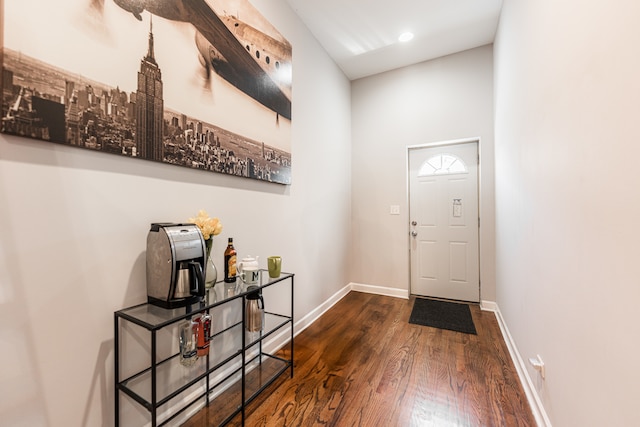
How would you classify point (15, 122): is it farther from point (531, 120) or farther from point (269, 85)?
point (531, 120)

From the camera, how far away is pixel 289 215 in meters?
2.45

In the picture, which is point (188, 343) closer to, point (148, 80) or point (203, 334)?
point (203, 334)

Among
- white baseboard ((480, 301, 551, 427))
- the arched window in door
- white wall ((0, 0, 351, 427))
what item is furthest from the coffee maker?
the arched window in door

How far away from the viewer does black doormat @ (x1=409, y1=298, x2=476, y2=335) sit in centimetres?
271

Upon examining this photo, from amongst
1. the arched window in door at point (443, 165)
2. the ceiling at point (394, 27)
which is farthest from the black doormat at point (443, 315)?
the ceiling at point (394, 27)

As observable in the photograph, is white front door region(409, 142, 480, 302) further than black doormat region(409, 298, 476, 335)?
Yes

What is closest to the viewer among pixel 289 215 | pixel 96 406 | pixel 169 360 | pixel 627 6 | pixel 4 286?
pixel 627 6

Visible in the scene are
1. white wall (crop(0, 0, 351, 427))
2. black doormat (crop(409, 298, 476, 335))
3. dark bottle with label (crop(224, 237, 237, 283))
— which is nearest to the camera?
white wall (crop(0, 0, 351, 427))

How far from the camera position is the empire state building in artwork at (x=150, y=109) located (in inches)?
49.7

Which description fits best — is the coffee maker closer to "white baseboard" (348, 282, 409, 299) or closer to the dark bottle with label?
the dark bottle with label

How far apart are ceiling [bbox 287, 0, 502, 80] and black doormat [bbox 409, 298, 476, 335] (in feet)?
10.4

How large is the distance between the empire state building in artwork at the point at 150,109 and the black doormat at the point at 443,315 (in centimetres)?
280

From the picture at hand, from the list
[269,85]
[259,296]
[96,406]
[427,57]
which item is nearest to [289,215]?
[259,296]

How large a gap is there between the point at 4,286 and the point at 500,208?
3488 millimetres
